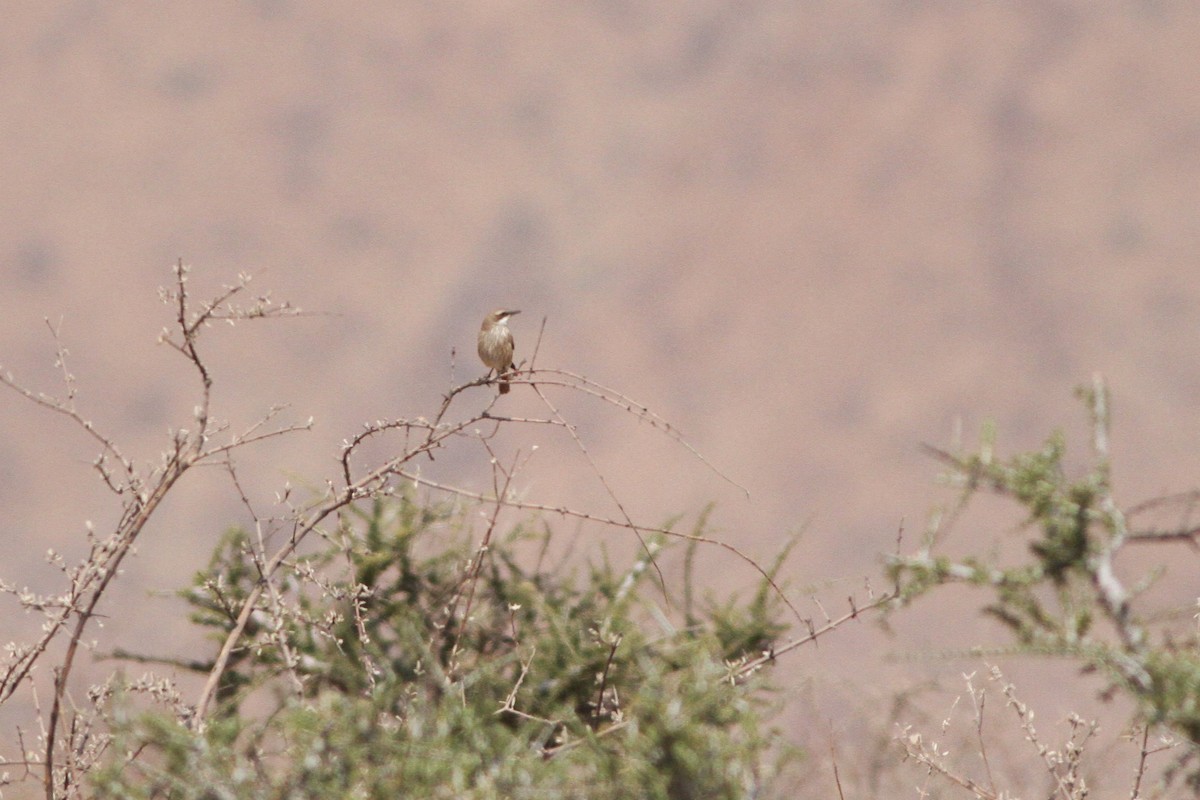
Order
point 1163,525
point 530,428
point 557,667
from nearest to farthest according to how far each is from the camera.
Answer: point 1163,525 < point 557,667 < point 530,428

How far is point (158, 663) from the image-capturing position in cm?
542

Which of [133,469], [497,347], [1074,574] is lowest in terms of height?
[1074,574]

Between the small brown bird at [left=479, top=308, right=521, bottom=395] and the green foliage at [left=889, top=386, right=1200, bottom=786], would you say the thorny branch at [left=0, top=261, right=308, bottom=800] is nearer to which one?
the green foliage at [left=889, top=386, right=1200, bottom=786]

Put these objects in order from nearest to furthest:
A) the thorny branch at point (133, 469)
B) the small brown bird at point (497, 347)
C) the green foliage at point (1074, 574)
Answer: the green foliage at point (1074, 574), the thorny branch at point (133, 469), the small brown bird at point (497, 347)

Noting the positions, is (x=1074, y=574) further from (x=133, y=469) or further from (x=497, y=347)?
(x=497, y=347)

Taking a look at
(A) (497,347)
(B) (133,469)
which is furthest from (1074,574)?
(A) (497,347)

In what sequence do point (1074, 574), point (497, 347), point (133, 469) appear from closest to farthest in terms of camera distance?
point (1074, 574) < point (133, 469) < point (497, 347)

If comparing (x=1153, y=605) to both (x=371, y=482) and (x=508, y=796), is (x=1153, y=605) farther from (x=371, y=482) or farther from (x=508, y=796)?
(x=371, y=482)

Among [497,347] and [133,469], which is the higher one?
[497,347]

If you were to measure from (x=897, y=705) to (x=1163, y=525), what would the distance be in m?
1.59

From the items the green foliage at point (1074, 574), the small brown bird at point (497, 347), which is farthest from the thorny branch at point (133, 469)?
the small brown bird at point (497, 347)

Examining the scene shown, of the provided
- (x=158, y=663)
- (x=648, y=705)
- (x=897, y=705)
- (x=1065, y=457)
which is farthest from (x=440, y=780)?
(x=158, y=663)

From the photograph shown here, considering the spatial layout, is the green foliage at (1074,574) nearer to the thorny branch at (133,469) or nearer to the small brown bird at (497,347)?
the thorny branch at (133,469)

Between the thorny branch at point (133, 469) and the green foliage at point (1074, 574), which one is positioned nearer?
the green foliage at point (1074, 574)
